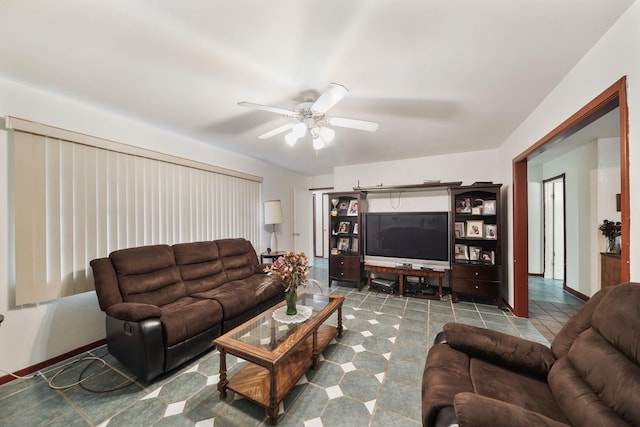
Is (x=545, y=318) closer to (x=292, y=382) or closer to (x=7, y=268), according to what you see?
(x=292, y=382)

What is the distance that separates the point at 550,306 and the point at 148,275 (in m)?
5.08

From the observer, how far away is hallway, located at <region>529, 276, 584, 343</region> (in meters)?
2.63

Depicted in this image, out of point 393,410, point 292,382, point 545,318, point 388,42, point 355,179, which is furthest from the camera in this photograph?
point 355,179

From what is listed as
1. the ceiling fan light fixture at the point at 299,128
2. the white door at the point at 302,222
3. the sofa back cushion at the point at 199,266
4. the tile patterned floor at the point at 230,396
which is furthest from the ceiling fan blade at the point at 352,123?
the white door at the point at 302,222

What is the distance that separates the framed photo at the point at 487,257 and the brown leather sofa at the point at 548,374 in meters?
2.31

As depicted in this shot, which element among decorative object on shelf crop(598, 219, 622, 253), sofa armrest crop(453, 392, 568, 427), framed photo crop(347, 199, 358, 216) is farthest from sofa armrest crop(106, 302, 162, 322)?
decorative object on shelf crop(598, 219, 622, 253)

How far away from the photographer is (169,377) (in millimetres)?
1858

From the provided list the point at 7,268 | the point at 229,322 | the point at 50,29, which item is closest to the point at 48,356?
the point at 7,268

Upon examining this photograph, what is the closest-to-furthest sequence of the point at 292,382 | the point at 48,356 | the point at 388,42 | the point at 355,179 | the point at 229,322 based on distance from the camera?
the point at 388,42 → the point at 292,382 → the point at 48,356 → the point at 229,322 → the point at 355,179

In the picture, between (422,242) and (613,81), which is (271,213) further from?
(613,81)

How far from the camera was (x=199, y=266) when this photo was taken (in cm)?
281

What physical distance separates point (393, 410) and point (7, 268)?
10.3ft

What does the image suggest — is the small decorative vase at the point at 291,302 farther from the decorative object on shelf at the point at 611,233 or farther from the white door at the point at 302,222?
the decorative object on shelf at the point at 611,233

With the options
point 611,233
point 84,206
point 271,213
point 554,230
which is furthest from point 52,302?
point 554,230
